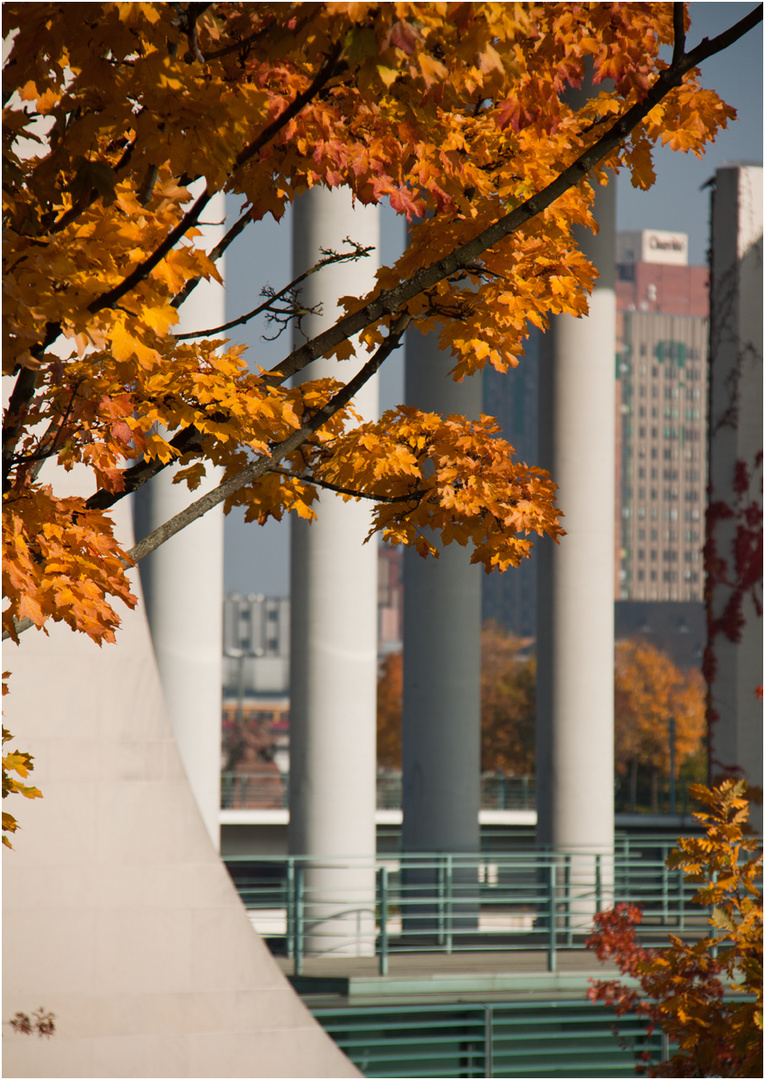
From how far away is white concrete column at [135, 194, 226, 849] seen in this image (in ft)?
51.3

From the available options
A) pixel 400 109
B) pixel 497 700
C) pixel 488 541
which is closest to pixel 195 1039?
pixel 488 541

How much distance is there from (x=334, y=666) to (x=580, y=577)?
434 cm

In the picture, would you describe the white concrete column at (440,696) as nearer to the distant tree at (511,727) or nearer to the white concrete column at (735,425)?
the white concrete column at (735,425)

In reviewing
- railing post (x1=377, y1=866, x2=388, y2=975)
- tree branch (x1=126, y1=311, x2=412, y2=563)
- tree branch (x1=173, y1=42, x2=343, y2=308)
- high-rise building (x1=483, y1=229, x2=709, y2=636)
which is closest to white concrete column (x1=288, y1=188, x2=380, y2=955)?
railing post (x1=377, y1=866, x2=388, y2=975)

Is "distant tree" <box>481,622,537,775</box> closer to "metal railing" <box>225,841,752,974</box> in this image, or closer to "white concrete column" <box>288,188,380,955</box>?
"metal railing" <box>225,841,752,974</box>

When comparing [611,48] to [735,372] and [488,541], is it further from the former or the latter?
[735,372]

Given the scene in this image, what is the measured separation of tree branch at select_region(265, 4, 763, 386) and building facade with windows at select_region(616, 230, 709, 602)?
16780 centimetres

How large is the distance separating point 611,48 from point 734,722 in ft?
56.0

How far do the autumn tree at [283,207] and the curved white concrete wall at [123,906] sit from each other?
347cm

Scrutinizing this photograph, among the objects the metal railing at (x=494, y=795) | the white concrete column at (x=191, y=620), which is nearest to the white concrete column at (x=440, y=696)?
the white concrete column at (x=191, y=620)

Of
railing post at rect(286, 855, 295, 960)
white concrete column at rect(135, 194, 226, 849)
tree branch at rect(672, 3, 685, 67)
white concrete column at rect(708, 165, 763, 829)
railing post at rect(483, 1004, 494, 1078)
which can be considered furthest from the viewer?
white concrete column at rect(708, 165, 763, 829)

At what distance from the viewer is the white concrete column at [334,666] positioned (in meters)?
16.0

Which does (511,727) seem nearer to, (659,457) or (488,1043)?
(488,1043)

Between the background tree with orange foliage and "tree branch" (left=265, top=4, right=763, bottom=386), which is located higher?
"tree branch" (left=265, top=4, right=763, bottom=386)
